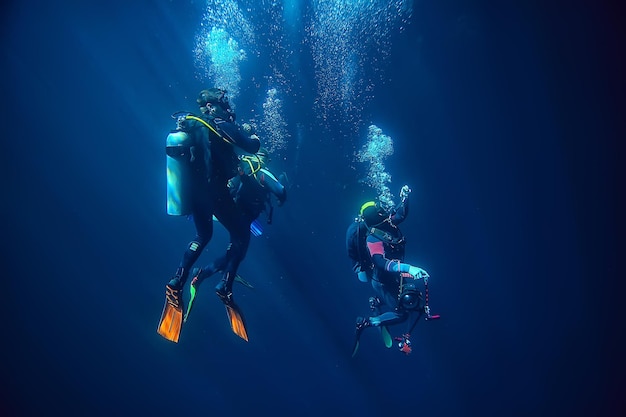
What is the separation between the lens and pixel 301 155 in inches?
517

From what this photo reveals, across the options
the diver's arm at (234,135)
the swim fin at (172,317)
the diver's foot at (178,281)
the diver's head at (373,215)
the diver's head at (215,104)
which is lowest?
the swim fin at (172,317)

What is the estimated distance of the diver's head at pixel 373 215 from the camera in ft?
20.9

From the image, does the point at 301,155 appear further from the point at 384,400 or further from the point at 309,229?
the point at 384,400

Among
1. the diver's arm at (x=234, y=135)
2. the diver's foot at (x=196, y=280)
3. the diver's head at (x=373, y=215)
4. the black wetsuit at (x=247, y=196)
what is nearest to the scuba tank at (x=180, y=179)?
the diver's arm at (x=234, y=135)

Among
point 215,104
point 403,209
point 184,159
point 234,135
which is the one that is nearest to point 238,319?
point 184,159

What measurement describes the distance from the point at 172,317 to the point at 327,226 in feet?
34.2

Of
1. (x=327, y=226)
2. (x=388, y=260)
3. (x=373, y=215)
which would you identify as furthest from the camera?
(x=327, y=226)

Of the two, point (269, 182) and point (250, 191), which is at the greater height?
point (269, 182)

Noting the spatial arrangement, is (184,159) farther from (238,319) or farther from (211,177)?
(238,319)

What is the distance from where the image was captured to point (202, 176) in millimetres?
4336

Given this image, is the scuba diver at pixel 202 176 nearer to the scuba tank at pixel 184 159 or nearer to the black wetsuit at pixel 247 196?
the scuba tank at pixel 184 159

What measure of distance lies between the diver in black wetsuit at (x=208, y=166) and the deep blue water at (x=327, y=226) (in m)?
7.83
